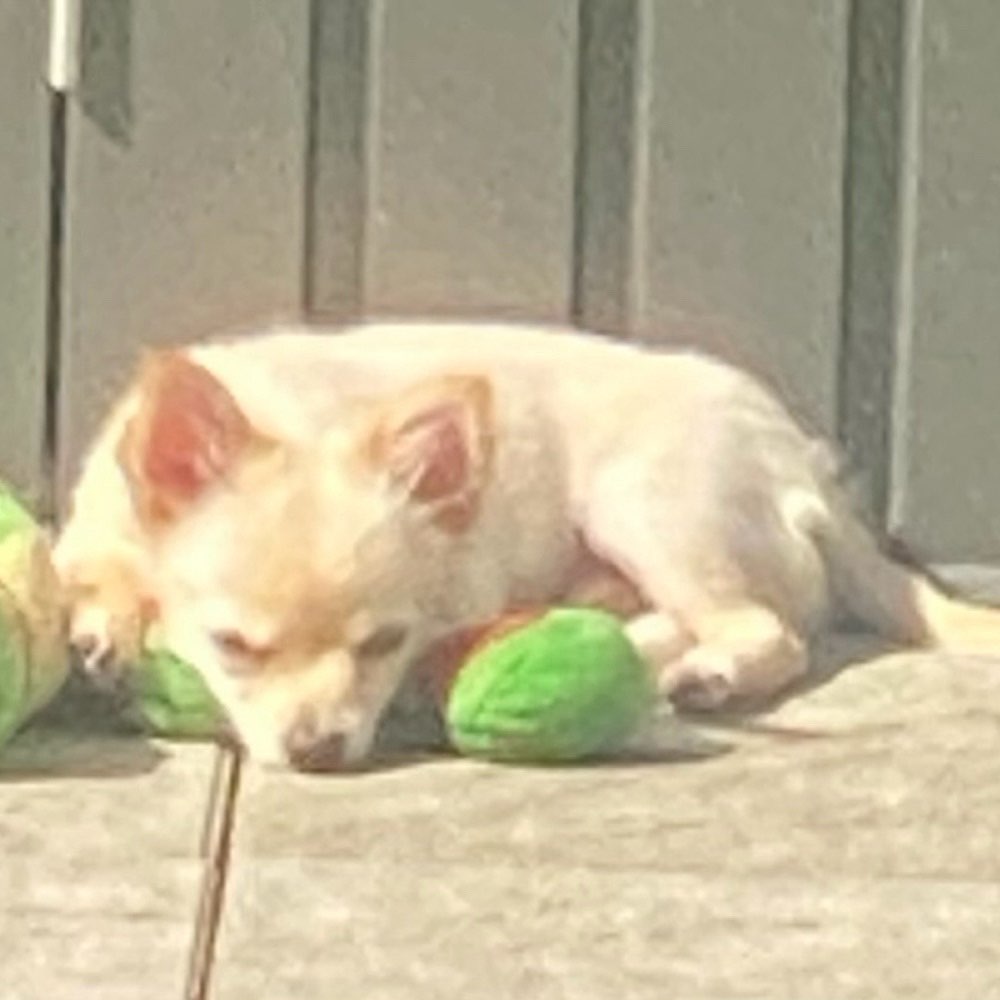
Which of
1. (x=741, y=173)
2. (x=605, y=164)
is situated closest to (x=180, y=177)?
(x=605, y=164)

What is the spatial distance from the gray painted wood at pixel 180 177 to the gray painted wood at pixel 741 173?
365 mm

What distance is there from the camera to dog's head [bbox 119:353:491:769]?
3660 mm

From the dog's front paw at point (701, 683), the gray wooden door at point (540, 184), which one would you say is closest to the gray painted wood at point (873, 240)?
the gray wooden door at point (540, 184)

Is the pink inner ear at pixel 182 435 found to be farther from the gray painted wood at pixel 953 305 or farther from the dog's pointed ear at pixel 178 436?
the gray painted wood at pixel 953 305

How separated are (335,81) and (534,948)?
1395 mm

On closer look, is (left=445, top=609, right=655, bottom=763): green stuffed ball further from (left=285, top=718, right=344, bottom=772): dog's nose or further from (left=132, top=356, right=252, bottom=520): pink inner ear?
(left=132, top=356, right=252, bottom=520): pink inner ear

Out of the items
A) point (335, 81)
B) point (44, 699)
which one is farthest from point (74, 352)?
point (44, 699)

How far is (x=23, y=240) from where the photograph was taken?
4.30m

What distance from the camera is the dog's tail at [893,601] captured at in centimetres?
414

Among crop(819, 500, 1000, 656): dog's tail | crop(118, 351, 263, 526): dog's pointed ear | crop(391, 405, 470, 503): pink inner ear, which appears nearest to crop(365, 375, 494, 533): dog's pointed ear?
crop(391, 405, 470, 503): pink inner ear

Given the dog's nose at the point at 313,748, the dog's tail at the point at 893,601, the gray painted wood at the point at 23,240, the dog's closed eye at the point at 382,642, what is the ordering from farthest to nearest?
1. the gray painted wood at the point at 23,240
2. the dog's tail at the point at 893,601
3. the dog's closed eye at the point at 382,642
4. the dog's nose at the point at 313,748

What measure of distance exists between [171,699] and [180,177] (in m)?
0.74

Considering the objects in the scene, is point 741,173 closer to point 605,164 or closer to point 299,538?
point 605,164

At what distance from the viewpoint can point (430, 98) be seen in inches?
169
